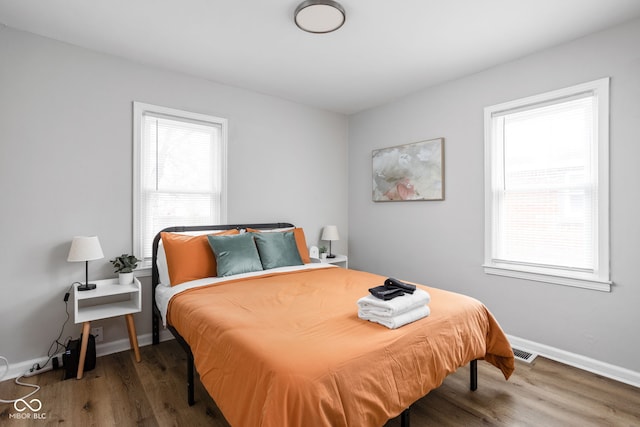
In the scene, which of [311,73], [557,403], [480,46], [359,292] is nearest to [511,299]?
[557,403]

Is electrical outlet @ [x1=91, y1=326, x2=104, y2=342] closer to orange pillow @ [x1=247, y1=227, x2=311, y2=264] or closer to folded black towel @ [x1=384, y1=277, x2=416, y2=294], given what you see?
orange pillow @ [x1=247, y1=227, x2=311, y2=264]

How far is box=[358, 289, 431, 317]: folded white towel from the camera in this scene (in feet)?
5.65

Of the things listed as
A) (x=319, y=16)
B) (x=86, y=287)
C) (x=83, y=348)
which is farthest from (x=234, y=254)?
(x=319, y=16)

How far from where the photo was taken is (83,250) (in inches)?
97.2

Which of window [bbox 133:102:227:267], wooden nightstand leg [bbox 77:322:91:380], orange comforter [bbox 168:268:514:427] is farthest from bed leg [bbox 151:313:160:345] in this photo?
orange comforter [bbox 168:268:514:427]

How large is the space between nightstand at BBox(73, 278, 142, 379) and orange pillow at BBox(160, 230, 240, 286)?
33 cm

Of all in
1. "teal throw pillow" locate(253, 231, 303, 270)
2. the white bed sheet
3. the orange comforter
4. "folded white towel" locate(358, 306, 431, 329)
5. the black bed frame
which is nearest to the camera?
the orange comforter

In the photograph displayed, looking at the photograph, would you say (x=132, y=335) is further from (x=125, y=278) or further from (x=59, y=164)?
(x=59, y=164)

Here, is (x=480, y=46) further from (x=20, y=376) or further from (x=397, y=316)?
(x=20, y=376)

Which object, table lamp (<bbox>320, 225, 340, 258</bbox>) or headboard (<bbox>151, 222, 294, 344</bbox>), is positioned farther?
table lamp (<bbox>320, 225, 340, 258</bbox>)

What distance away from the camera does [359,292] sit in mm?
2412

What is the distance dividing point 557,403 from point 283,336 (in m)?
1.96

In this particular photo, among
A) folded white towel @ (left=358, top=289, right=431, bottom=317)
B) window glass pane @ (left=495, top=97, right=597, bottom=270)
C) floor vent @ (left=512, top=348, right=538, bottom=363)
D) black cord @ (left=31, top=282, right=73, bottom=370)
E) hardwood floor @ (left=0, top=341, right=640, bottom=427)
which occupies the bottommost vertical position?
hardwood floor @ (left=0, top=341, right=640, bottom=427)

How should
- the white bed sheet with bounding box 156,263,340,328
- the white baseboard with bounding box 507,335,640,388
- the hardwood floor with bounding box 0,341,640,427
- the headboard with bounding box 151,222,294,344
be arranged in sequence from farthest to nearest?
the headboard with bounding box 151,222,294,344 → the white bed sheet with bounding box 156,263,340,328 → the white baseboard with bounding box 507,335,640,388 → the hardwood floor with bounding box 0,341,640,427
